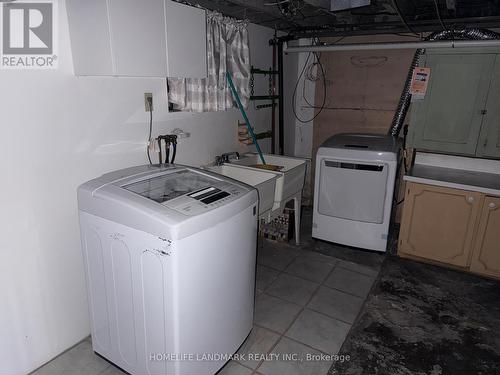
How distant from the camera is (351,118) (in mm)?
4145

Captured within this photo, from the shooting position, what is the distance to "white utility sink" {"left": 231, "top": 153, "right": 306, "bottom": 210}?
9.14 ft

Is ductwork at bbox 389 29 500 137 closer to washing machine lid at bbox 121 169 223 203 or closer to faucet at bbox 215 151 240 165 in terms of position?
faucet at bbox 215 151 240 165

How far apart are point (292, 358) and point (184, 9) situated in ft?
7.05

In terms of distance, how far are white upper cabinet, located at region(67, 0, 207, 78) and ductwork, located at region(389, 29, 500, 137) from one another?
237cm

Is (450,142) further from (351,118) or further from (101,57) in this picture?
(101,57)

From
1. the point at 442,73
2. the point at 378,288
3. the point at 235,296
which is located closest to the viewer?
the point at 235,296

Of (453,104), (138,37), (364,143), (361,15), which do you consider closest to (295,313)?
(364,143)

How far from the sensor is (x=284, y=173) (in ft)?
9.30

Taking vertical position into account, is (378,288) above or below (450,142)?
below

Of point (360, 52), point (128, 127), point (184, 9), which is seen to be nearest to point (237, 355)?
point (128, 127)

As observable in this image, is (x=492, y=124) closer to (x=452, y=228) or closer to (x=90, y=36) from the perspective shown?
(x=452, y=228)

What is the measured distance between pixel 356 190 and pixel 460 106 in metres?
1.16

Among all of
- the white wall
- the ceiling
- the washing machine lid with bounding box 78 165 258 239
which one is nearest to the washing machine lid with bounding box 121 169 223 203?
the washing machine lid with bounding box 78 165 258 239

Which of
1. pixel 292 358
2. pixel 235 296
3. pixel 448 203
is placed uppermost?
pixel 448 203
